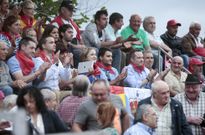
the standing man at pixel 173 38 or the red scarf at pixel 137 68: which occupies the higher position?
the standing man at pixel 173 38

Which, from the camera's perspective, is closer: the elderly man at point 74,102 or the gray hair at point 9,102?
the gray hair at point 9,102

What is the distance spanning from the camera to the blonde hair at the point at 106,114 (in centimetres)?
991

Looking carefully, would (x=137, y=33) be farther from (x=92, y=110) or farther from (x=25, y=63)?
(x=92, y=110)

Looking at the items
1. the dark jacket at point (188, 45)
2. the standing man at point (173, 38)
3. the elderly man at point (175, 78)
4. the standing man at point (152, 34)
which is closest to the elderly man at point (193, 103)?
the elderly man at point (175, 78)

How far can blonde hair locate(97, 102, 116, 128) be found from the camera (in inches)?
390

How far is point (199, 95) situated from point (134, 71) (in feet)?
9.79

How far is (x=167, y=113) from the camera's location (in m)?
11.9

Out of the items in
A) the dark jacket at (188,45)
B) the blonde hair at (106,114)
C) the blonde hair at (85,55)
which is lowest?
the blonde hair at (106,114)

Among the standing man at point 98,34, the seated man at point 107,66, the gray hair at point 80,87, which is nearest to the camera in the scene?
the gray hair at point 80,87

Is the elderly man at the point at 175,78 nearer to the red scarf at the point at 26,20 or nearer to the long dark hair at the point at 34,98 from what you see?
the red scarf at the point at 26,20

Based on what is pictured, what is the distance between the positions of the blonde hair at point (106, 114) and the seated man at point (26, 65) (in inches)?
127

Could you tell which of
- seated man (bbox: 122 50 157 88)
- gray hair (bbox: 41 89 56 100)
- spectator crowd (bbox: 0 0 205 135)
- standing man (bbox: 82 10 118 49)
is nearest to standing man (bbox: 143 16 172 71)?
spectator crowd (bbox: 0 0 205 135)

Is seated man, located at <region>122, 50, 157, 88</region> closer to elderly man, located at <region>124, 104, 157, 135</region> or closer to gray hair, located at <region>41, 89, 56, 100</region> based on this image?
gray hair, located at <region>41, 89, 56, 100</region>

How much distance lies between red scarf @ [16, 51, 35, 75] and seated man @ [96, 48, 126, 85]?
6.77ft
